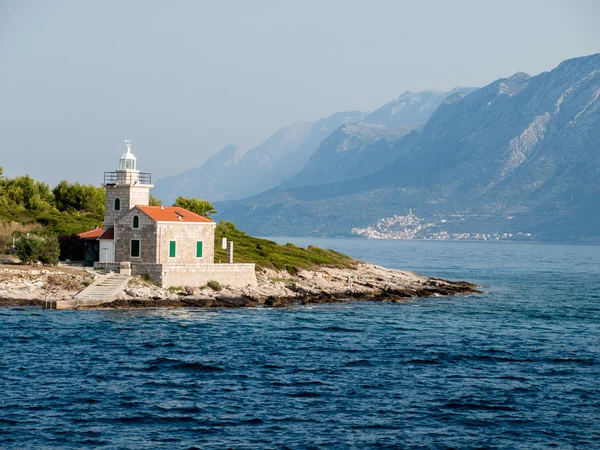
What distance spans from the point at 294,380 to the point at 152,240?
28290mm

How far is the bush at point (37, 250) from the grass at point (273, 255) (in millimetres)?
16025

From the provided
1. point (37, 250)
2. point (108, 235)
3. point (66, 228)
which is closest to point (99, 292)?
point (108, 235)

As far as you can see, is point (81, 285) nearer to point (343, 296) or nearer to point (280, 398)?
point (343, 296)

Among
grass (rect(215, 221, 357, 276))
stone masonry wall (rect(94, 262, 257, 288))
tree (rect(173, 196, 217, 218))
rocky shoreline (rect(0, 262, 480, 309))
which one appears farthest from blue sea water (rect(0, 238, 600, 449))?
tree (rect(173, 196, 217, 218))

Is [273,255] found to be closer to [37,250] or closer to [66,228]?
[66,228]

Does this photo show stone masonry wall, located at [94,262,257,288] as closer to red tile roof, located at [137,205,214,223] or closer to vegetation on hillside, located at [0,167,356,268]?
red tile roof, located at [137,205,214,223]

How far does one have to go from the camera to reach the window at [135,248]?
226 feet

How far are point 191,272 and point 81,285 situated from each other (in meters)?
8.03

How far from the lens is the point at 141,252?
225 ft

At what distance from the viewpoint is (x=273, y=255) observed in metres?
90.7

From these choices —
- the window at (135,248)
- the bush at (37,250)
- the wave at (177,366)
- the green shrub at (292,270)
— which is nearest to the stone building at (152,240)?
the window at (135,248)

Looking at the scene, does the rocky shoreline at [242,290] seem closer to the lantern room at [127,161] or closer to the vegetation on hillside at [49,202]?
the lantern room at [127,161]

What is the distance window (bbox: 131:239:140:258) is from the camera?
68.8 m

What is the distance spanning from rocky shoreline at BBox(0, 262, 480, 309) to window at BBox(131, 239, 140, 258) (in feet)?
8.57
